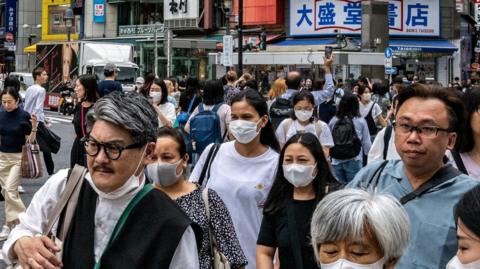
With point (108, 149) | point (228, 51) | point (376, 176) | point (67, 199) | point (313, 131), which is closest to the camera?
point (108, 149)

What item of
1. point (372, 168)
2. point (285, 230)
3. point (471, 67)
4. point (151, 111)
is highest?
point (471, 67)

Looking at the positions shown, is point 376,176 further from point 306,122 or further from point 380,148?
point 306,122

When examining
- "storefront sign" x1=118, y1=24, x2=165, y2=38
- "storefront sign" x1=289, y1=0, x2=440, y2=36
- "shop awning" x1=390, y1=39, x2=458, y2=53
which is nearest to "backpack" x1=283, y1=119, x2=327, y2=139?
"shop awning" x1=390, y1=39, x2=458, y2=53

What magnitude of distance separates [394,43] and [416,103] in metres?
33.1

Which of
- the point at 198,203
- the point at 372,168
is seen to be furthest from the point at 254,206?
the point at 372,168

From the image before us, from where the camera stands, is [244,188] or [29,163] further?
[29,163]

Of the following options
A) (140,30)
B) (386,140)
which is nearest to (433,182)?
(386,140)

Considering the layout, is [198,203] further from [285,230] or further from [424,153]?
[424,153]

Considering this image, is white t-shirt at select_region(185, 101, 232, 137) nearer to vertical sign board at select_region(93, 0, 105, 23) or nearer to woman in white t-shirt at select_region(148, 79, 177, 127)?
woman in white t-shirt at select_region(148, 79, 177, 127)

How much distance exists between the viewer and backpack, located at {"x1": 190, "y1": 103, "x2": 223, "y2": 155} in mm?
8835

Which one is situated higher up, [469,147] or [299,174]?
[469,147]

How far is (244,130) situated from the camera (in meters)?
5.49

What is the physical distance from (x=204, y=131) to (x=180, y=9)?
36.9 m

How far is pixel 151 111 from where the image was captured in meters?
3.00
